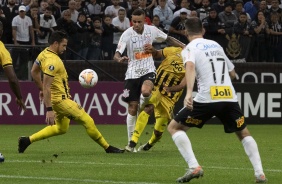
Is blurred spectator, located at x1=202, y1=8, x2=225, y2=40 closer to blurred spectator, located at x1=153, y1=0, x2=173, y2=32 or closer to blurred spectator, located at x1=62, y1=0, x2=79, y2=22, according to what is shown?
blurred spectator, located at x1=153, y1=0, x2=173, y2=32

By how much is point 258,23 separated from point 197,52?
15357mm

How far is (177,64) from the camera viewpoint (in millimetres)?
15711

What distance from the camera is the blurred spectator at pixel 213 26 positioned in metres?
24.6

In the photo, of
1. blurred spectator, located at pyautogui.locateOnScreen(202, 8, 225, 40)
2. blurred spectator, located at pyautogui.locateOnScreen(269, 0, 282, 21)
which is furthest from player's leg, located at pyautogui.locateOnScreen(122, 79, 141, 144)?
blurred spectator, located at pyautogui.locateOnScreen(269, 0, 282, 21)

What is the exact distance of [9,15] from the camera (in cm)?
2405

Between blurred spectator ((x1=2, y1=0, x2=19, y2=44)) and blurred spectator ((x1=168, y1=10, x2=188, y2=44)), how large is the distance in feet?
14.1

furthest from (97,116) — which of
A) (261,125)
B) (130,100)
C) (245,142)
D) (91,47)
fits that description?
(245,142)

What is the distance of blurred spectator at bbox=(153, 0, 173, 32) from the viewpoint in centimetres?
2541

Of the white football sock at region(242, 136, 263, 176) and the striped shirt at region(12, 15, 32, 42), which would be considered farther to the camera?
the striped shirt at region(12, 15, 32, 42)

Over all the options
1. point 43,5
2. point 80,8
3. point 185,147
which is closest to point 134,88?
point 185,147

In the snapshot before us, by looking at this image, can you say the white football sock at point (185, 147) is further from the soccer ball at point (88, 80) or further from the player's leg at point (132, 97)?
the soccer ball at point (88, 80)

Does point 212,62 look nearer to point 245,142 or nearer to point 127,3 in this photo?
point 245,142

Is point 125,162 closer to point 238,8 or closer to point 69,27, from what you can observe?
point 69,27

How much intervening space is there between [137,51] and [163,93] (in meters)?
0.87
